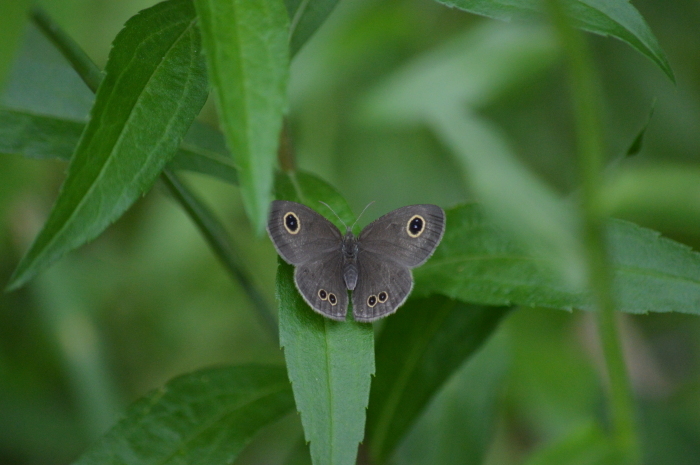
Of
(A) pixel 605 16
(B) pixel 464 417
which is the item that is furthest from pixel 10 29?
(B) pixel 464 417

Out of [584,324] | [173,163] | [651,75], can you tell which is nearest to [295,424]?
[584,324]

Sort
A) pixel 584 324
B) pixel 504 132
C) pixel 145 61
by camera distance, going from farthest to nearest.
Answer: pixel 584 324 < pixel 504 132 < pixel 145 61

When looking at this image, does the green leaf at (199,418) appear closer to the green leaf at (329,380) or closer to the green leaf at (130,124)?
the green leaf at (329,380)

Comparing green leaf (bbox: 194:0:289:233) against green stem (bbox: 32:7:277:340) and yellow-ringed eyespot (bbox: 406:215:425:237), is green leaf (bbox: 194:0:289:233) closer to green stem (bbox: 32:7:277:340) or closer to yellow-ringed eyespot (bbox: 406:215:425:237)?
green stem (bbox: 32:7:277:340)

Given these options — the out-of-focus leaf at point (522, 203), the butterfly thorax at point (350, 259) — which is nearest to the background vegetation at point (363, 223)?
the out-of-focus leaf at point (522, 203)

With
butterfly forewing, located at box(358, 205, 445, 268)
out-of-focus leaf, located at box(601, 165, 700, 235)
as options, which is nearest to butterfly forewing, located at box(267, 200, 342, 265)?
butterfly forewing, located at box(358, 205, 445, 268)

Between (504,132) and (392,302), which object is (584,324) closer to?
(504,132)

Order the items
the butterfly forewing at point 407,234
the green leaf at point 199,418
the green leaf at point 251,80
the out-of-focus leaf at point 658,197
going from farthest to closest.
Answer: the out-of-focus leaf at point 658,197, the butterfly forewing at point 407,234, the green leaf at point 199,418, the green leaf at point 251,80
